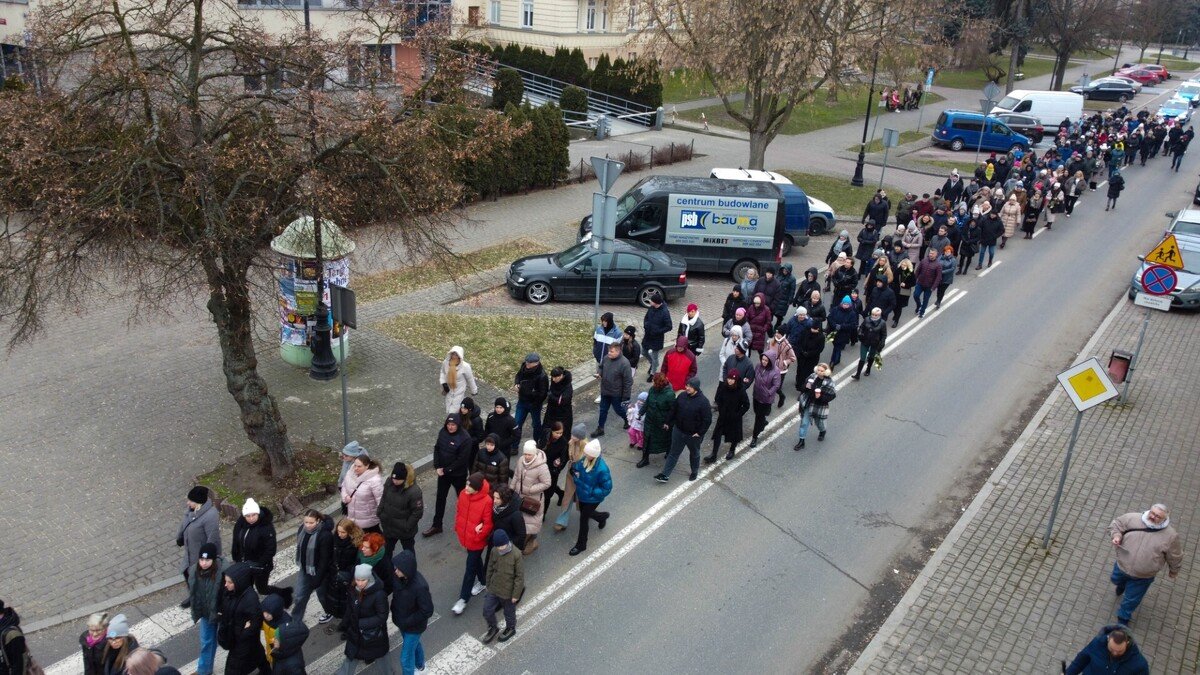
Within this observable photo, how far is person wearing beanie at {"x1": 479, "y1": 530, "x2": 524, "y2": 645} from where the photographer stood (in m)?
8.10

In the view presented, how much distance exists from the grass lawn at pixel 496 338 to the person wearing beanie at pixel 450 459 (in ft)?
12.9

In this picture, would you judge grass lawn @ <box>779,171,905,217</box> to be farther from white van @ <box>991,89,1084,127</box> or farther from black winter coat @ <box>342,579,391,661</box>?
black winter coat @ <box>342,579,391,661</box>

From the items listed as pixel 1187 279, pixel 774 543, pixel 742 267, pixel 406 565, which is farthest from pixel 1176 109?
pixel 406 565

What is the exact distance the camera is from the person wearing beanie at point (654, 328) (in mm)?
14055

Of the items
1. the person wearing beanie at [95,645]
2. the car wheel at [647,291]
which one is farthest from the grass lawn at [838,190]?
the person wearing beanie at [95,645]

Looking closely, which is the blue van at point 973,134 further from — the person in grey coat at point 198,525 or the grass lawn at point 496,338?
the person in grey coat at point 198,525

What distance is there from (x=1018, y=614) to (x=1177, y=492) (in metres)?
4.17

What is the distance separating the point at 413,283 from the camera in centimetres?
1852

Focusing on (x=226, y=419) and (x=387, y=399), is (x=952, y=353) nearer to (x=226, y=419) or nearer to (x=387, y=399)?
(x=387, y=399)

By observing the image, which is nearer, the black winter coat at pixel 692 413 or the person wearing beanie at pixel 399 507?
the person wearing beanie at pixel 399 507

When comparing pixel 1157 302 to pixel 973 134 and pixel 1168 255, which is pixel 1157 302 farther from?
pixel 973 134

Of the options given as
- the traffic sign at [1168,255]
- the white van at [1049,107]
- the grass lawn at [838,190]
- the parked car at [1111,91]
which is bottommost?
the grass lawn at [838,190]

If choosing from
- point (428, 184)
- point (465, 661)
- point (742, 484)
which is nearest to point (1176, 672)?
point (742, 484)

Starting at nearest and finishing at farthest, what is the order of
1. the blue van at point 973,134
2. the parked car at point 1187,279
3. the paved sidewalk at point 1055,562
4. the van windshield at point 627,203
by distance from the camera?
the paved sidewalk at point 1055,562, the parked car at point 1187,279, the van windshield at point 627,203, the blue van at point 973,134
